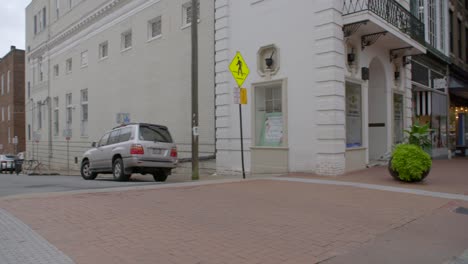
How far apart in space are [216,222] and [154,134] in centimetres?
760

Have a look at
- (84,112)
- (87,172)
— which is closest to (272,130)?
(87,172)

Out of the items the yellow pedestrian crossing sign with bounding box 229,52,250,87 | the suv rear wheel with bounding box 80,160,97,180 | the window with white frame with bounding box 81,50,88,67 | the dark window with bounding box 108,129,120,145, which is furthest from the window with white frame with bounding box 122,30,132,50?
the yellow pedestrian crossing sign with bounding box 229,52,250,87

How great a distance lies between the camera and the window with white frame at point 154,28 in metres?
20.4

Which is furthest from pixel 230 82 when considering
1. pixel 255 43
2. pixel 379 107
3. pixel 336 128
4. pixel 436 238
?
pixel 436 238

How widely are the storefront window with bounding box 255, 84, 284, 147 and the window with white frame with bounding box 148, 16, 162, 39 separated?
26.8 ft

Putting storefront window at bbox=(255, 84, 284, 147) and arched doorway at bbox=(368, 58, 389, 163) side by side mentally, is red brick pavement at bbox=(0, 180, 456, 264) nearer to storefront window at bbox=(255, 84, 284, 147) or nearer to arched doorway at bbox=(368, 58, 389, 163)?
storefront window at bbox=(255, 84, 284, 147)

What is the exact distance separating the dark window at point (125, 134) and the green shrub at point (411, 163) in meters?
7.95

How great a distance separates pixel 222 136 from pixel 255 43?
3641 millimetres

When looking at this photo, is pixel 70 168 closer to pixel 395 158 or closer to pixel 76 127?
pixel 76 127

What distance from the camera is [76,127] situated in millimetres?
28391

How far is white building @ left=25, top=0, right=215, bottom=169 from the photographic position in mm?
18094

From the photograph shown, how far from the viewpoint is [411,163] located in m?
10.5

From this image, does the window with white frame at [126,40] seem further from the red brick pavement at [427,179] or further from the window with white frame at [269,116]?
the red brick pavement at [427,179]

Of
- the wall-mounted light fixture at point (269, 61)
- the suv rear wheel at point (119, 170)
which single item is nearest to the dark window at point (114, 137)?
the suv rear wheel at point (119, 170)
